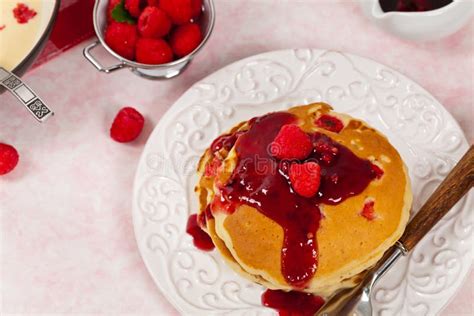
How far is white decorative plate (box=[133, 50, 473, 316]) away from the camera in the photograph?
184 cm

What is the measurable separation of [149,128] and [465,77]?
45.4 inches

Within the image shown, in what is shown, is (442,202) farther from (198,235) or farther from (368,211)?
(198,235)

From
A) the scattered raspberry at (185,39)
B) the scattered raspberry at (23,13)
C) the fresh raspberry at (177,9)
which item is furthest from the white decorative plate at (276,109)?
the scattered raspberry at (23,13)

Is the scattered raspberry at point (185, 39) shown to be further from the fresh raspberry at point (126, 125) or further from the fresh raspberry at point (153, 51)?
the fresh raspberry at point (126, 125)

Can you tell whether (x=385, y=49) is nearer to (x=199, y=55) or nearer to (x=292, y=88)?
(x=292, y=88)

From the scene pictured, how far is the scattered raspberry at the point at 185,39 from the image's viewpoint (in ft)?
6.98

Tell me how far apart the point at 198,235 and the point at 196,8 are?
807mm

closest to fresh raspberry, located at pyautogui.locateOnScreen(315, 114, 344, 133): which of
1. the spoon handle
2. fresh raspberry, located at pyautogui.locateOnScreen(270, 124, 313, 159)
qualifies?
fresh raspberry, located at pyautogui.locateOnScreen(270, 124, 313, 159)

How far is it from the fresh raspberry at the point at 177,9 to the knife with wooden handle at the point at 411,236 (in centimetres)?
100

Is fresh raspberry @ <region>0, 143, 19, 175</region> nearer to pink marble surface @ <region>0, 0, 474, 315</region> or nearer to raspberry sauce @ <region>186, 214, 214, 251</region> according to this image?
A: pink marble surface @ <region>0, 0, 474, 315</region>

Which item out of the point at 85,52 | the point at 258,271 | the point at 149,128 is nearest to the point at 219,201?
the point at 258,271

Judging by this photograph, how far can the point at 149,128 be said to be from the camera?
222cm

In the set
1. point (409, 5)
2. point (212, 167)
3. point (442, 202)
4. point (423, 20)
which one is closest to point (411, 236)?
point (442, 202)

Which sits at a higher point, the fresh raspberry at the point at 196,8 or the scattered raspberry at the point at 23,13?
the fresh raspberry at the point at 196,8
